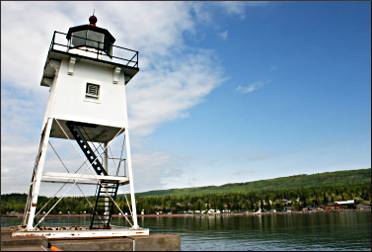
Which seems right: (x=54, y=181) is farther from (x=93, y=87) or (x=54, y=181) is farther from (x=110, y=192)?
(x=93, y=87)

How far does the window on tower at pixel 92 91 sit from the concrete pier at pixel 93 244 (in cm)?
759

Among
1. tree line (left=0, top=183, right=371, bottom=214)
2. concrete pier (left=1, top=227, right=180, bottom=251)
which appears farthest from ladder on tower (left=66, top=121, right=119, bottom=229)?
tree line (left=0, top=183, right=371, bottom=214)

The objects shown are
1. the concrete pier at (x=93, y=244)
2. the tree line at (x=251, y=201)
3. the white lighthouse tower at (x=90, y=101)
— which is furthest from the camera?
the tree line at (x=251, y=201)

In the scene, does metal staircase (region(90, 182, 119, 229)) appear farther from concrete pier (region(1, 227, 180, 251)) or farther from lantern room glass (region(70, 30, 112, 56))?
lantern room glass (region(70, 30, 112, 56))

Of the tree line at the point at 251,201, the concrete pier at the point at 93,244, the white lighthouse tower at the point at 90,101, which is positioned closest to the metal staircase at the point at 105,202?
the white lighthouse tower at the point at 90,101

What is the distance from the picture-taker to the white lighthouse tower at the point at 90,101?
56.7ft

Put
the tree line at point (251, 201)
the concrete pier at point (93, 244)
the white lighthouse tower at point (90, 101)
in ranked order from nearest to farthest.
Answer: the concrete pier at point (93, 244), the white lighthouse tower at point (90, 101), the tree line at point (251, 201)

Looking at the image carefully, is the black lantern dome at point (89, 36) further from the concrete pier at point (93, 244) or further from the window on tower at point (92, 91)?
the concrete pier at point (93, 244)

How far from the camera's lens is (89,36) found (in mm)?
19578

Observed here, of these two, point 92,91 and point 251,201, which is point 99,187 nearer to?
point 92,91

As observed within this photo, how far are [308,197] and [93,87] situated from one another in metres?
174

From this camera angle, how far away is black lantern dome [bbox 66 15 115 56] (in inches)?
762

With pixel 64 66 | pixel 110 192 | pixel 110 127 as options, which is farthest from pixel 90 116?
pixel 110 192

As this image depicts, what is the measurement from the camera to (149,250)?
1326 centimetres
